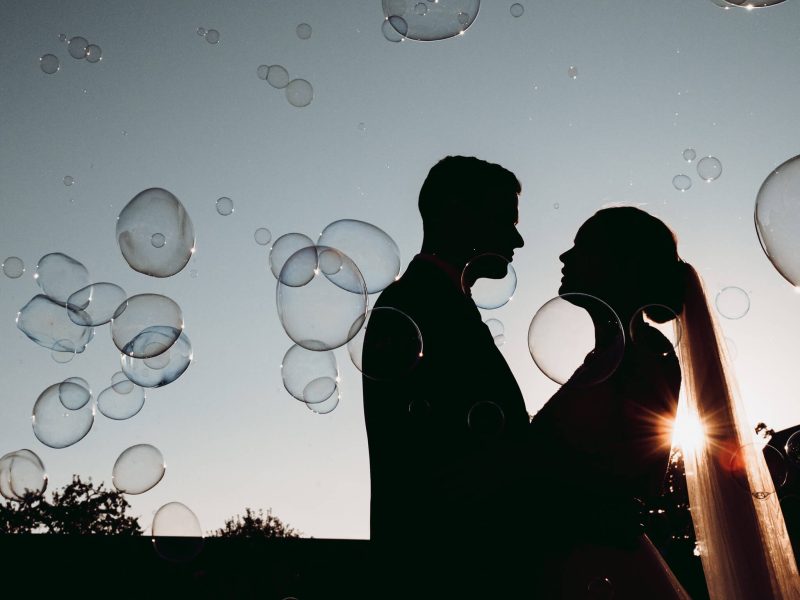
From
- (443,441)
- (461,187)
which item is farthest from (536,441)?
(461,187)

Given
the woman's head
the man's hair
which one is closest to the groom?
the man's hair

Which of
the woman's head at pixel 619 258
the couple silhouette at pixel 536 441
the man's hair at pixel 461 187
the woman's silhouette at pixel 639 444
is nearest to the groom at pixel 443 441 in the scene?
the couple silhouette at pixel 536 441

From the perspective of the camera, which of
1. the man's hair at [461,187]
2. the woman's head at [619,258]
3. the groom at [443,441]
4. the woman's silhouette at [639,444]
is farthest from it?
the woman's head at [619,258]

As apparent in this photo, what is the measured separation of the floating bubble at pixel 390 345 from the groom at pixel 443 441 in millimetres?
10

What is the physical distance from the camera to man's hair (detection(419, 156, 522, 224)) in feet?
9.61

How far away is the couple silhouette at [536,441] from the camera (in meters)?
1.99

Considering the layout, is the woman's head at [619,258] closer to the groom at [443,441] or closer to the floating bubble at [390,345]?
the groom at [443,441]

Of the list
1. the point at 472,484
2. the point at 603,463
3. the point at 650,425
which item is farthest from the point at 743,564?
the point at 472,484

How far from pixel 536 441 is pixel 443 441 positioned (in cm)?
49

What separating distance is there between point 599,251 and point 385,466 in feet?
6.25

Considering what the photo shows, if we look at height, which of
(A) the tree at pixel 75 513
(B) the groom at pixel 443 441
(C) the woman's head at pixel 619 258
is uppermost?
(A) the tree at pixel 75 513

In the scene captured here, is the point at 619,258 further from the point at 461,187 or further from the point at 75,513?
the point at 75,513

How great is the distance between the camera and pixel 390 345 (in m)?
2.29

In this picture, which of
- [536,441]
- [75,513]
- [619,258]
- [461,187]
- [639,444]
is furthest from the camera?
[75,513]
